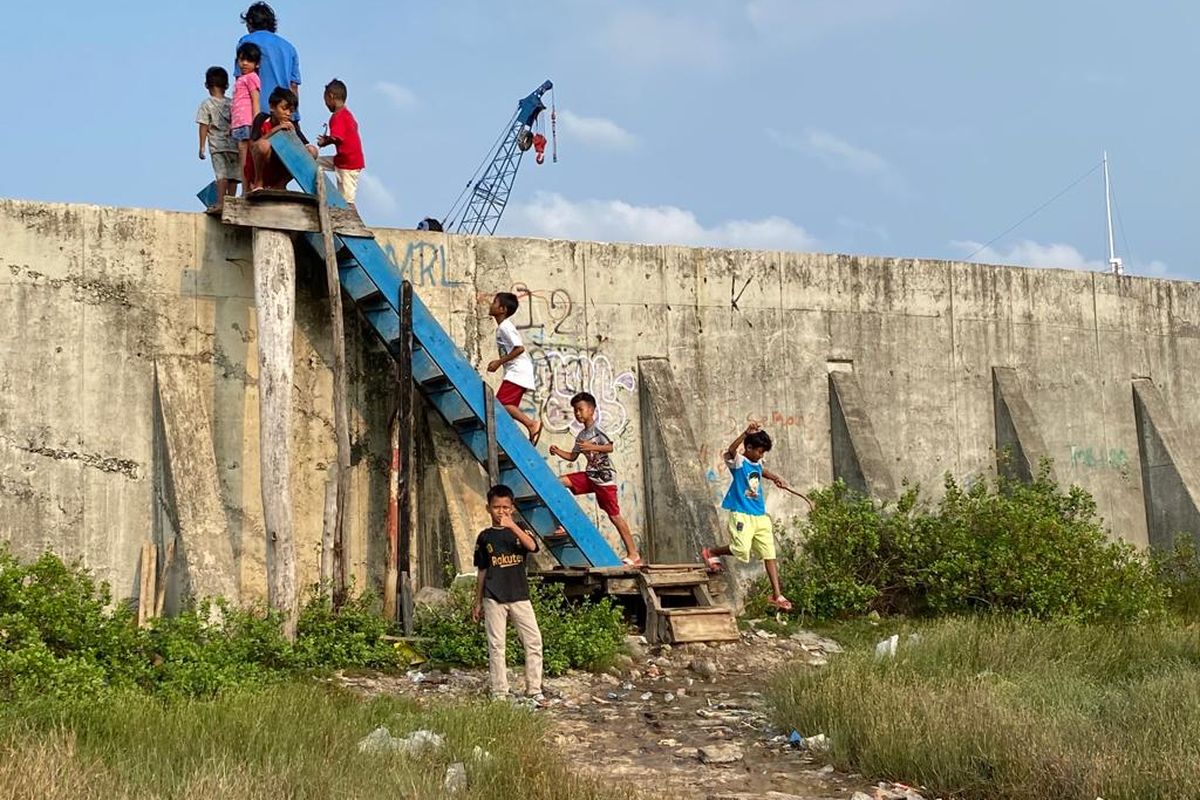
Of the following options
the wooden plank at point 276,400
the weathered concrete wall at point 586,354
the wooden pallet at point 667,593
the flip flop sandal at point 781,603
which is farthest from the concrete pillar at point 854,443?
the wooden plank at point 276,400

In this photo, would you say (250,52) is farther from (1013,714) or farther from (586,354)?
(1013,714)

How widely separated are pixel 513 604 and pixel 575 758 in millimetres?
1602

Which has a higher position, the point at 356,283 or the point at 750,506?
the point at 356,283

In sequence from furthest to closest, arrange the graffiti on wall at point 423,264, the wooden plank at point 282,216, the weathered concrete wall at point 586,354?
the graffiti on wall at point 423,264 < the weathered concrete wall at point 586,354 < the wooden plank at point 282,216

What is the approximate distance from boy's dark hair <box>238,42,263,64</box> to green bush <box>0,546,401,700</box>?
14.9ft

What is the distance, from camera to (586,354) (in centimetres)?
1315

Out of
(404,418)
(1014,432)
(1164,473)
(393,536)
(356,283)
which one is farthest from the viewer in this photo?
(1164,473)

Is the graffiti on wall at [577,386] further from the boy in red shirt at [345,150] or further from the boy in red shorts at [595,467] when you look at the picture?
the boy in red shirt at [345,150]

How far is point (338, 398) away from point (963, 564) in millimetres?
5825

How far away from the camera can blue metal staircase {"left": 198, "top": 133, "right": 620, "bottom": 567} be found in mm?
11391

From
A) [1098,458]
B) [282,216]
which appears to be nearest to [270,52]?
[282,216]

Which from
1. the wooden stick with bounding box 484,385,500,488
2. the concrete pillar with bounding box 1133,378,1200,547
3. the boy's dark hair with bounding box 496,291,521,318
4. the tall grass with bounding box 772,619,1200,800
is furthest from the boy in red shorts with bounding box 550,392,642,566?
the concrete pillar with bounding box 1133,378,1200,547

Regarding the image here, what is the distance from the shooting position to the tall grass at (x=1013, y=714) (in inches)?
260

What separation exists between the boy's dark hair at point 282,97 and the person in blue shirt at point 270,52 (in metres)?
0.19
